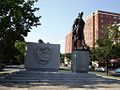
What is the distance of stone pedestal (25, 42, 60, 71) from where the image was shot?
27094 millimetres

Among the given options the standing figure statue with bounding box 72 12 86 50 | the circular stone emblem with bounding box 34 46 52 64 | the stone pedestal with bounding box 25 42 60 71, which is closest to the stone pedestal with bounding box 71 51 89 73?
the standing figure statue with bounding box 72 12 86 50

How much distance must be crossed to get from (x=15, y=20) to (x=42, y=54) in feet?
18.8

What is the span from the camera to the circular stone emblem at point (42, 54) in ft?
89.2

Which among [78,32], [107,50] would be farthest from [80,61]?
[107,50]

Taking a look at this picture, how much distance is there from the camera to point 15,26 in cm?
3084

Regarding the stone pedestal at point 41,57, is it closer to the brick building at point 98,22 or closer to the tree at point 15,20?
the tree at point 15,20

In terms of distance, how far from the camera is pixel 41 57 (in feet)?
89.7

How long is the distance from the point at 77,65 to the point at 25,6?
34.2 feet

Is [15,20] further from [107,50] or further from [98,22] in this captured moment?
[98,22]

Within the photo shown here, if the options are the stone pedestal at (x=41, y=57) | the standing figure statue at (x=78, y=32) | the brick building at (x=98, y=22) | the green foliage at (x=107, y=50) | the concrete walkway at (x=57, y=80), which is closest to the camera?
the concrete walkway at (x=57, y=80)

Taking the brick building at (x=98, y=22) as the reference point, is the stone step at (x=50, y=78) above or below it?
below

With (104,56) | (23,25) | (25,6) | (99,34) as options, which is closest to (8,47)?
(23,25)

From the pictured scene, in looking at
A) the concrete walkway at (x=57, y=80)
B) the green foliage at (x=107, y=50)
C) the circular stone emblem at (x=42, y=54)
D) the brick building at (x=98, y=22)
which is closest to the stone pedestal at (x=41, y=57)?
the circular stone emblem at (x=42, y=54)

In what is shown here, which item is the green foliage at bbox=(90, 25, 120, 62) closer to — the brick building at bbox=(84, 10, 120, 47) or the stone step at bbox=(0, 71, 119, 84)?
the stone step at bbox=(0, 71, 119, 84)
